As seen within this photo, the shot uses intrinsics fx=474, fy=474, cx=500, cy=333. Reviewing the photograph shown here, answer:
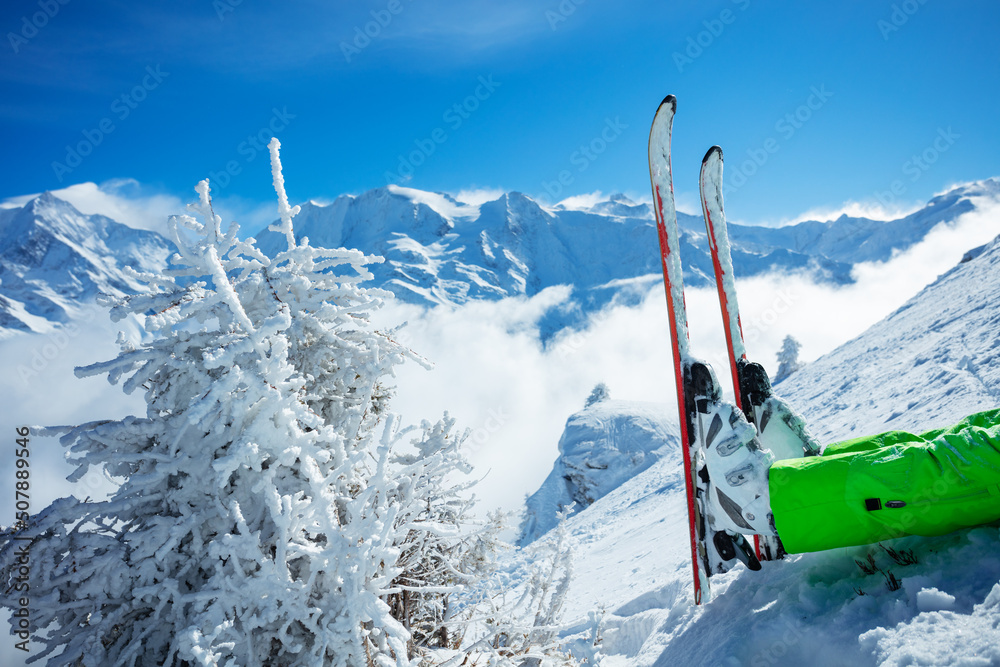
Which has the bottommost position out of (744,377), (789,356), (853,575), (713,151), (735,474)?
(789,356)

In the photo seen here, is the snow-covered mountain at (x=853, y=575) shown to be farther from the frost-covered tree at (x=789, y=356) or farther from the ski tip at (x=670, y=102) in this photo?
the frost-covered tree at (x=789, y=356)

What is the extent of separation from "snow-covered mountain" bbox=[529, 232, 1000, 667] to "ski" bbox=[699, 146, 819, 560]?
0.35 meters

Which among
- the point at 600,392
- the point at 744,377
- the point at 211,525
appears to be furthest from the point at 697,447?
the point at 600,392

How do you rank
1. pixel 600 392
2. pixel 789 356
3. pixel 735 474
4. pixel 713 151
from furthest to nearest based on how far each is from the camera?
pixel 600 392 → pixel 789 356 → pixel 713 151 → pixel 735 474

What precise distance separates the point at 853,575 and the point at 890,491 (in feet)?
1.41

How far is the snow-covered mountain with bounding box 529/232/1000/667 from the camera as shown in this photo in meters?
1.52

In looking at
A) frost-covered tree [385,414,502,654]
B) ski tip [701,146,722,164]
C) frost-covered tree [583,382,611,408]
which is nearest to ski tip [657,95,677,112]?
ski tip [701,146,722,164]

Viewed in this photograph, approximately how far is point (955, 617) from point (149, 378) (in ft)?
10.4

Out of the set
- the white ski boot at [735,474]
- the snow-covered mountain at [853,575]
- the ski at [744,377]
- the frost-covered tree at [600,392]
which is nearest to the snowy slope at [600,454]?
the frost-covered tree at [600,392]

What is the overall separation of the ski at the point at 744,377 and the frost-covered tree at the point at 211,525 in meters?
Result: 1.92

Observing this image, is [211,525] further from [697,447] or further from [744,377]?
[744,377]

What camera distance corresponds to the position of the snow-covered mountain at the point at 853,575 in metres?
1.52

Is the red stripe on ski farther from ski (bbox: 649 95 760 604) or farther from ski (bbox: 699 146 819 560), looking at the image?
ski (bbox: 699 146 819 560)

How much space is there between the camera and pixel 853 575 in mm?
1920
